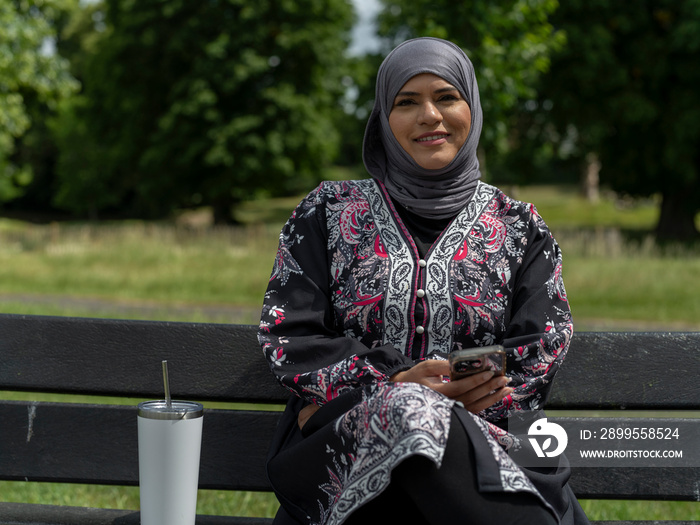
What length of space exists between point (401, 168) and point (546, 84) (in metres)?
24.0

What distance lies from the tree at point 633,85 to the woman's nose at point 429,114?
2210 cm

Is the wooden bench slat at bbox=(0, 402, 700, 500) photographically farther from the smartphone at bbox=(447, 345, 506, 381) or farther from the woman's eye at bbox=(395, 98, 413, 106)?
the woman's eye at bbox=(395, 98, 413, 106)

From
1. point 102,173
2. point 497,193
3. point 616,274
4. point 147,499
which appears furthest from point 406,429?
point 102,173

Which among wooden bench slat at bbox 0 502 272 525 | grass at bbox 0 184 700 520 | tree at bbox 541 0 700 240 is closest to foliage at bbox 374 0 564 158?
grass at bbox 0 184 700 520

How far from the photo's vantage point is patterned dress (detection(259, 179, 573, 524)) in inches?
92.0

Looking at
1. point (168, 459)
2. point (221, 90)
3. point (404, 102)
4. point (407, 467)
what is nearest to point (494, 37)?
point (404, 102)

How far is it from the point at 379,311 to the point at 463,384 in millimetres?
451

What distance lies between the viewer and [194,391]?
2975 millimetres

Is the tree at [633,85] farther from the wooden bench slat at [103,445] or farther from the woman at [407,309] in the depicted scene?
the wooden bench slat at [103,445]

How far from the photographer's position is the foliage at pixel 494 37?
745 cm

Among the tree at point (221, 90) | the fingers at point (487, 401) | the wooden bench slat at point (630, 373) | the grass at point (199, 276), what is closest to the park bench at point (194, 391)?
the wooden bench slat at point (630, 373)

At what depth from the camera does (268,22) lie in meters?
29.2

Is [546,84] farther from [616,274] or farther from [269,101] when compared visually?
[616,274]

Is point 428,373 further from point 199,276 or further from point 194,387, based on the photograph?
point 199,276
